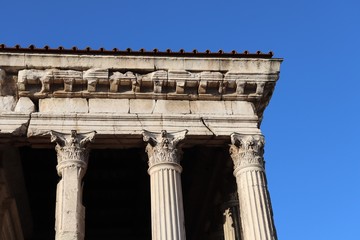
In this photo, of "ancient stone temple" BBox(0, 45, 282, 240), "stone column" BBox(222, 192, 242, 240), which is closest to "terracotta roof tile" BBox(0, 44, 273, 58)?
"ancient stone temple" BBox(0, 45, 282, 240)

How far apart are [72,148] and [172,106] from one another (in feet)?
8.14

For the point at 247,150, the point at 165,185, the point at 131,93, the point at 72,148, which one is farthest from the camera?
the point at 131,93

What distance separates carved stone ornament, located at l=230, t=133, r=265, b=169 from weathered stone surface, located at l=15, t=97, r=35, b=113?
4.41 metres

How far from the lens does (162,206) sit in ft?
37.9


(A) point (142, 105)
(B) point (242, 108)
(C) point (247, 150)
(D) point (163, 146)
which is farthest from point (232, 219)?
(A) point (142, 105)

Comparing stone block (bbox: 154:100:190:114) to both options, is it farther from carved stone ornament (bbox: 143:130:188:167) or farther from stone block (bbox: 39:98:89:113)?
stone block (bbox: 39:98:89:113)

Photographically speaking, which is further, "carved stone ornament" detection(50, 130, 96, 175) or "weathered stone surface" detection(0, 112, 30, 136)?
"weathered stone surface" detection(0, 112, 30, 136)

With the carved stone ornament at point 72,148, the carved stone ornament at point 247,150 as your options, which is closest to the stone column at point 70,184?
the carved stone ornament at point 72,148

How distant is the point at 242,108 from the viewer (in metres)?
13.2

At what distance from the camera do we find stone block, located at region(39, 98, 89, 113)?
41.4ft

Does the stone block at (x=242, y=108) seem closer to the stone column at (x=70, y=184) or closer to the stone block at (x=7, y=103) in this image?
the stone column at (x=70, y=184)

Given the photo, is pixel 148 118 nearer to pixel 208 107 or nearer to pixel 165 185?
pixel 208 107

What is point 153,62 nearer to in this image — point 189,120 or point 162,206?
point 189,120

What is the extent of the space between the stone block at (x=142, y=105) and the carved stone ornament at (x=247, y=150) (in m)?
1.92
